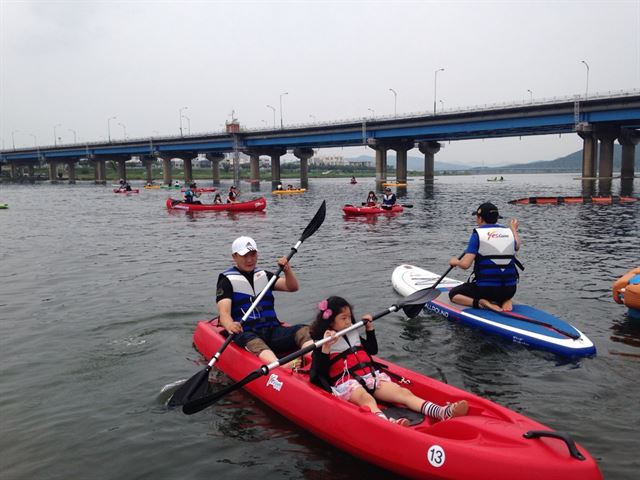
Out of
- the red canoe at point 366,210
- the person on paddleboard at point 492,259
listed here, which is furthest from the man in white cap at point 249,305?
the red canoe at point 366,210

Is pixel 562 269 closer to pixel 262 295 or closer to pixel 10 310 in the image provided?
pixel 262 295

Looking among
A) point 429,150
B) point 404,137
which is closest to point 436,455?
point 404,137

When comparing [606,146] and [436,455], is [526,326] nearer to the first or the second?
[436,455]

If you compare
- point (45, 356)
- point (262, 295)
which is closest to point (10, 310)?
point (45, 356)

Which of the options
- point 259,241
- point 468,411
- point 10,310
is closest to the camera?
point 468,411

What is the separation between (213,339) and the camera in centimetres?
776

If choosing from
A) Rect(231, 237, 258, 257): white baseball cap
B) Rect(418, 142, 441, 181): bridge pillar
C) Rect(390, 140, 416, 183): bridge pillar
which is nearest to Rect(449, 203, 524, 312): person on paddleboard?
Rect(231, 237, 258, 257): white baseball cap

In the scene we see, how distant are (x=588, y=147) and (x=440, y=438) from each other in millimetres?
59281

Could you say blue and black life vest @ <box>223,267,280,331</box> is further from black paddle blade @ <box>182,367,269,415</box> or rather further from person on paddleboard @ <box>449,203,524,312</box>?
person on paddleboard @ <box>449,203,524,312</box>

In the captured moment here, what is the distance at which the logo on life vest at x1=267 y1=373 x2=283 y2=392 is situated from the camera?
20.0ft

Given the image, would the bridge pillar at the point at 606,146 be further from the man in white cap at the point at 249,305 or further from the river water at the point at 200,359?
the man in white cap at the point at 249,305

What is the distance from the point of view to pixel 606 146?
5775 centimetres

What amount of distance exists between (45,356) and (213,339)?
9.22 feet

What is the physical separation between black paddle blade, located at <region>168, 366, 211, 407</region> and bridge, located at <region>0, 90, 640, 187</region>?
171ft
